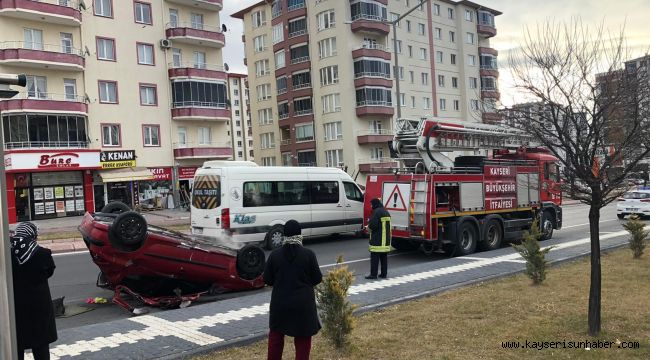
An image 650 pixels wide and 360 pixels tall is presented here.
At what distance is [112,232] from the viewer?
739cm

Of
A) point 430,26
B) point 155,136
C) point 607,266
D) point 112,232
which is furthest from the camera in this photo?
point 430,26

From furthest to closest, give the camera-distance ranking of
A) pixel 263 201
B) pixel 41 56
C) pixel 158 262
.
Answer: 1. pixel 41 56
2. pixel 263 201
3. pixel 158 262

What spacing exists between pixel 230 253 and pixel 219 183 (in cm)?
551

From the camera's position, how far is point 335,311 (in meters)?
5.67

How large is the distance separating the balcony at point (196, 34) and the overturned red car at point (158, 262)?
32.3 metres

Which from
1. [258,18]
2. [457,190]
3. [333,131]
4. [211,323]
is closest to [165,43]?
[333,131]

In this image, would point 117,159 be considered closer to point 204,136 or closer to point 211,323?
point 204,136

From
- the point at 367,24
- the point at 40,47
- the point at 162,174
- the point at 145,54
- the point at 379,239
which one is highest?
the point at 367,24

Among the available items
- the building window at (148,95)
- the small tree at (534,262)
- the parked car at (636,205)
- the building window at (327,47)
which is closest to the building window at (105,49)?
the building window at (148,95)

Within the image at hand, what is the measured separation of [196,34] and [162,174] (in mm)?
10940

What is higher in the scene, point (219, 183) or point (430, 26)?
point (430, 26)

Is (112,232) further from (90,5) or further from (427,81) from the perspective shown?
(427,81)

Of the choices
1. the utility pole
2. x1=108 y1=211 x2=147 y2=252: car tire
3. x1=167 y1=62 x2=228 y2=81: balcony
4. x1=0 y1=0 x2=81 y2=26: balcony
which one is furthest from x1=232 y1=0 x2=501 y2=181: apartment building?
the utility pole

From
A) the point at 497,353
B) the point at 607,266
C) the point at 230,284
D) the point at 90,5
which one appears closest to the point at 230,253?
the point at 230,284
